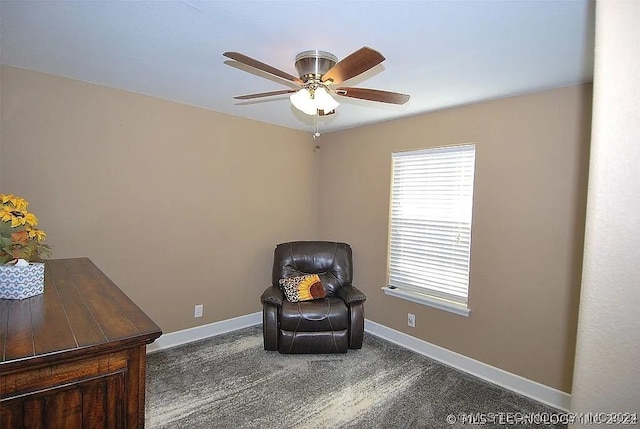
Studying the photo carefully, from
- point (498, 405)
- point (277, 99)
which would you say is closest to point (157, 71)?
point (277, 99)

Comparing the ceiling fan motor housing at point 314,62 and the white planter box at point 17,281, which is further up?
the ceiling fan motor housing at point 314,62

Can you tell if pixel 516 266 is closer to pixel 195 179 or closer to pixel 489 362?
pixel 489 362

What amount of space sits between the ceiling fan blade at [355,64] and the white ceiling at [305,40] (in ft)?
0.75

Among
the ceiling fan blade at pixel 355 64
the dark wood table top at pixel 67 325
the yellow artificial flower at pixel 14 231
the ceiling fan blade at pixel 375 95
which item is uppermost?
the ceiling fan blade at pixel 355 64

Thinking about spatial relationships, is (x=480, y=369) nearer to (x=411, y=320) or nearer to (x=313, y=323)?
(x=411, y=320)

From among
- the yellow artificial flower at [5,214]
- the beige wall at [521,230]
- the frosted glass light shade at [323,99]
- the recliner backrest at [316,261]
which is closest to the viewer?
the yellow artificial flower at [5,214]

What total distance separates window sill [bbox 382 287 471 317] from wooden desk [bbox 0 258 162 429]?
2.66 m

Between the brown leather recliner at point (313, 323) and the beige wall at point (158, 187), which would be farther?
the brown leather recliner at point (313, 323)

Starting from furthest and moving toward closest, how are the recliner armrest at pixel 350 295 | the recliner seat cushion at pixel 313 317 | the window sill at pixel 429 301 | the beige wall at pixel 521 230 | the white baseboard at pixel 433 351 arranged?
the recliner armrest at pixel 350 295 < the recliner seat cushion at pixel 313 317 < the window sill at pixel 429 301 < the white baseboard at pixel 433 351 < the beige wall at pixel 521 230

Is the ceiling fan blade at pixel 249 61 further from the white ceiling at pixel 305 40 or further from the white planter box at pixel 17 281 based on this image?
the white planter box at pixel 17 281

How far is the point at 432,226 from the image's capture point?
3299 mm

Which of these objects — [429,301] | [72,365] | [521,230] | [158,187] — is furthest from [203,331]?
[521,230]

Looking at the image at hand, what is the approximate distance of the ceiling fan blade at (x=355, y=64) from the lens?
1445 mm

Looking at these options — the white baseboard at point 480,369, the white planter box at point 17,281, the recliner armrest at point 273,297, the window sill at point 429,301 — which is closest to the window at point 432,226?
the window sill at point 429,301
